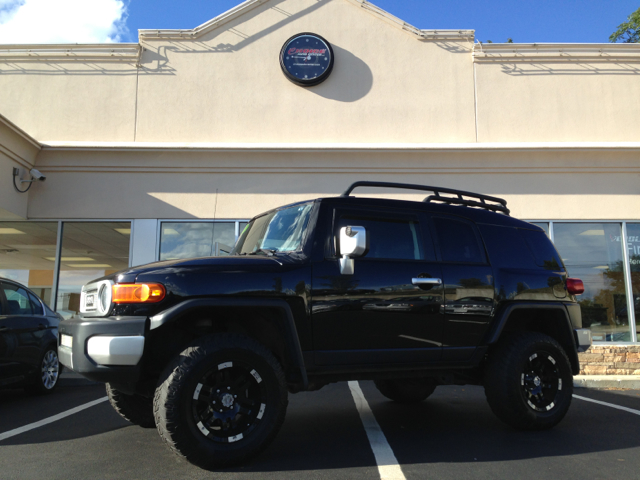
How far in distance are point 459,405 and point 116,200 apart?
8181mm

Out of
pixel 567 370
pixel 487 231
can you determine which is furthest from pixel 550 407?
pixel 487 231

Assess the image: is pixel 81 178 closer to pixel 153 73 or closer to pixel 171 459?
pixel 153 73

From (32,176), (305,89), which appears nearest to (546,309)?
(305,89)

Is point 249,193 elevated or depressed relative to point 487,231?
elevated

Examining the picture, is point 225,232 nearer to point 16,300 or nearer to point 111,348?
point 16,300

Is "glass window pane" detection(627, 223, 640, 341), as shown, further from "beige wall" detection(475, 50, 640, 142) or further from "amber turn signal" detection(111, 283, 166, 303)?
"amber turn signal" detection(111, 283, 166, 303)

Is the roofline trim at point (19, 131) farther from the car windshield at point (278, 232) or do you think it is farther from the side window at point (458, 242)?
the side window at point (458, 242)

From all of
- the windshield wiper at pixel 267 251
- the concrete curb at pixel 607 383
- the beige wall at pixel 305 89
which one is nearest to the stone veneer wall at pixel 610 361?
the concrete curb at pixel 607 383

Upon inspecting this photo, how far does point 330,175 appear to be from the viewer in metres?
11.3

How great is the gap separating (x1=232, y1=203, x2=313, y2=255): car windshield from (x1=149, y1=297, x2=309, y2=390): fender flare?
23.5 inches

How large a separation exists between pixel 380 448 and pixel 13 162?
9.81m

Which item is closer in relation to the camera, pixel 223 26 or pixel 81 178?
pixel 81 178

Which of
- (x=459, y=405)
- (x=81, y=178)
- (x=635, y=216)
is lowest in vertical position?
(x=459, y=405)

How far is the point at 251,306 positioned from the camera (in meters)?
3.83
